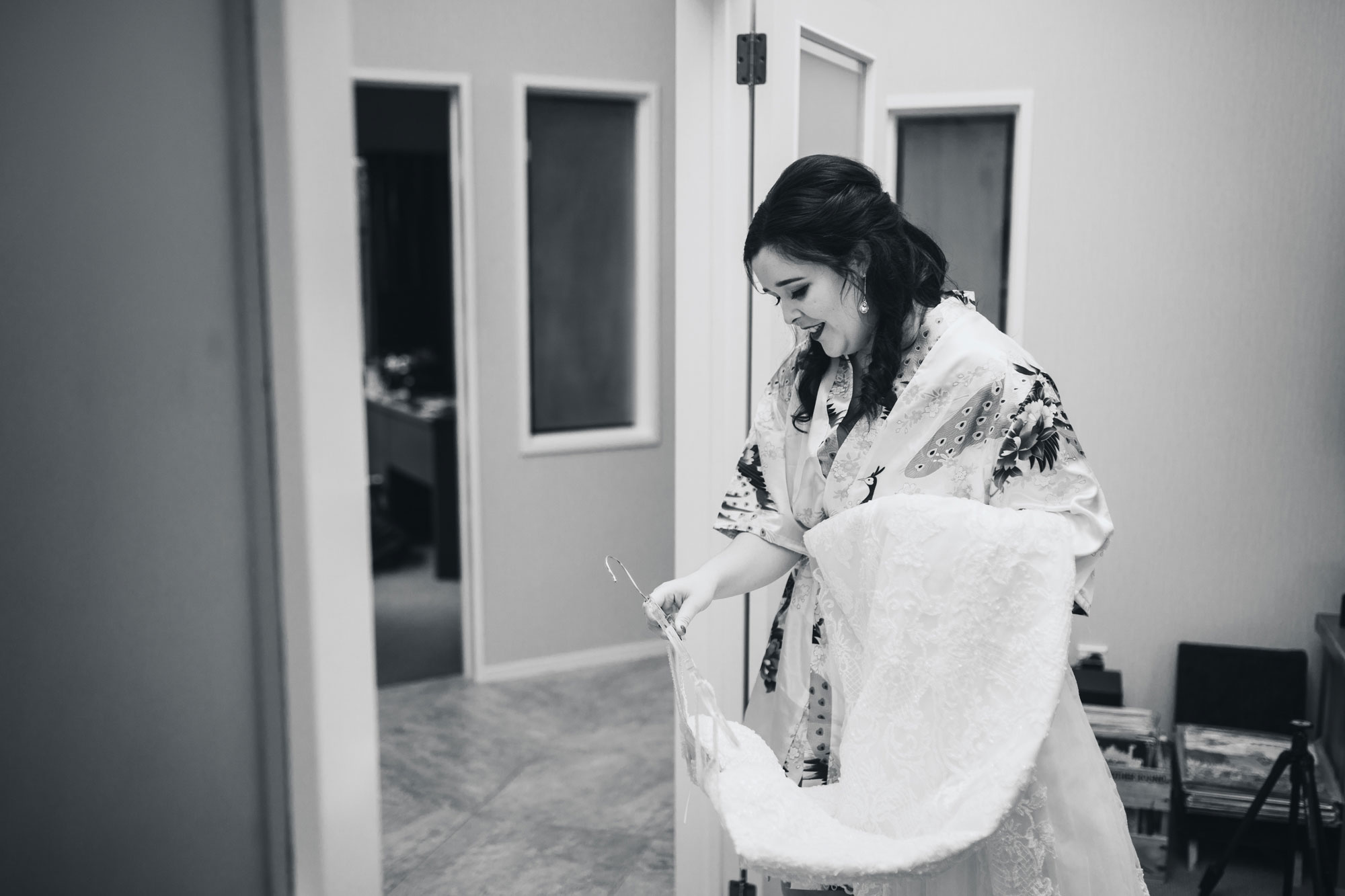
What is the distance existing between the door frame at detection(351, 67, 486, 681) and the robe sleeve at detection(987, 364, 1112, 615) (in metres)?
2.54

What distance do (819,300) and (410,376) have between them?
4350 millimetres

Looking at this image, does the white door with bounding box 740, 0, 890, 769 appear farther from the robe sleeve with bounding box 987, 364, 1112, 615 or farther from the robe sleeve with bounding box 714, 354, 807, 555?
the robe sleeve with bounding box 987, 364, 1112, 615

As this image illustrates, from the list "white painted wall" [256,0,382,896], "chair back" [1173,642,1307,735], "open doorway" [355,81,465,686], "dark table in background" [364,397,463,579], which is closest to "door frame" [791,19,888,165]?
"white painted wall" [256,0,382,896]

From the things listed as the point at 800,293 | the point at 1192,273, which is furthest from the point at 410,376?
the point at 800,293

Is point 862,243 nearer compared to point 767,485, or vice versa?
point 862,243

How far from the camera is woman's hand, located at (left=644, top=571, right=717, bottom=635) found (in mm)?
1499

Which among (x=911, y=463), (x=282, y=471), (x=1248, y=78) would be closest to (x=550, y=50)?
(x=1248, y=78)

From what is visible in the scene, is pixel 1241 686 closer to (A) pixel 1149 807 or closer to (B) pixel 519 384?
(A) pixel 1149 807

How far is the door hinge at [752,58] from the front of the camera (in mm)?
1968

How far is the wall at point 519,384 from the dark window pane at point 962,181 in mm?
1245

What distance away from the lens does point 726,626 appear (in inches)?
83.6

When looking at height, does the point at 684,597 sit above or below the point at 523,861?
above

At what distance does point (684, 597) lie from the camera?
1.54m

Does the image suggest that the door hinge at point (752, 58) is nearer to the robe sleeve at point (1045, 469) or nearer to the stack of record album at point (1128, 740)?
the robe sleeve at point (1045, 469)
